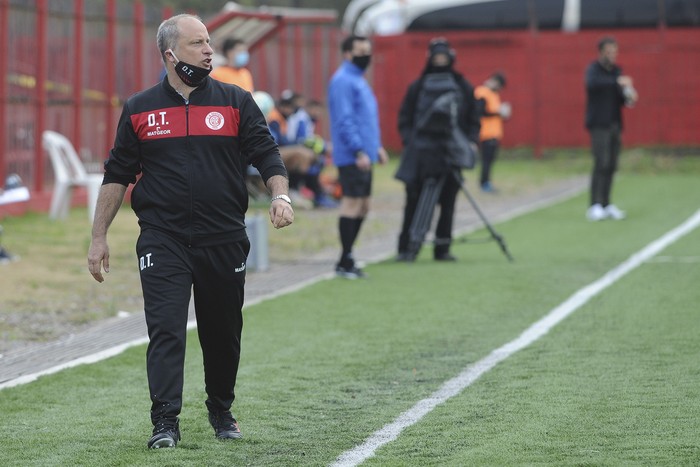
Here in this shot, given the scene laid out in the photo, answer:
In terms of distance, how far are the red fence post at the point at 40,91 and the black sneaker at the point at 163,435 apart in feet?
43.8

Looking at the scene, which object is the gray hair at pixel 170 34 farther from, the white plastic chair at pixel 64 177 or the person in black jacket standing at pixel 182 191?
the white plastic chair at pixel 64 177

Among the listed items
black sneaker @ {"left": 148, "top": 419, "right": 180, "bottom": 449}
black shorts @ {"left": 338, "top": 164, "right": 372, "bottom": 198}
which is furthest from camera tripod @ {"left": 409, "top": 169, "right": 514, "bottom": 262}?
black sneaker @ {"left": 148, "top": 419, "right": 180, "bottom": 449}

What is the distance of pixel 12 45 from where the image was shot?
59.2 ft

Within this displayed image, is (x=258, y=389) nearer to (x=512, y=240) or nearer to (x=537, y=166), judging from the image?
(x=512, y=240)

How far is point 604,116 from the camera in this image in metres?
18.2

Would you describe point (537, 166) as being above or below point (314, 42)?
below

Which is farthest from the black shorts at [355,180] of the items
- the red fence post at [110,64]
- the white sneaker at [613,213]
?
the red fence post at [110,64]

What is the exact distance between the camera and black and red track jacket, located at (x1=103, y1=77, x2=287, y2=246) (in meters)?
6.03

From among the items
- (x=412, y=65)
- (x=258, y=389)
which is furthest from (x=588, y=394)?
(x=412, y=65)

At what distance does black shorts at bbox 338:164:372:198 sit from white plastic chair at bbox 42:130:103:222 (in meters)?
6.25

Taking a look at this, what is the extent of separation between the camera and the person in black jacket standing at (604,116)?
17.9 metres

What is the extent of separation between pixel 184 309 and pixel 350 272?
6721mm

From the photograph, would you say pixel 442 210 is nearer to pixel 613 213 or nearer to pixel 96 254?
pixel 613 213

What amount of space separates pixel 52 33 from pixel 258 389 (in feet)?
42.0
